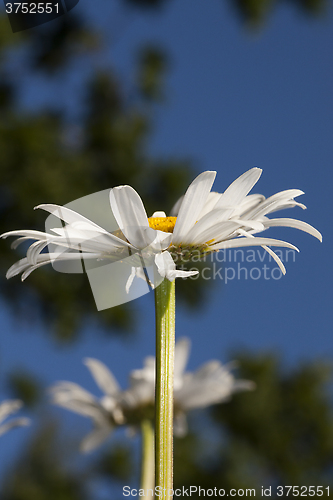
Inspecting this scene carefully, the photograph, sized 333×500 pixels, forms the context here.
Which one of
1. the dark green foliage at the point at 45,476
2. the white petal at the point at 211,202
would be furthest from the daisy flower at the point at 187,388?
the dark green foliage at the point at 45,476

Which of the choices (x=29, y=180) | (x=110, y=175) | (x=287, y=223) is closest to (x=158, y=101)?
(x=110, y=175)

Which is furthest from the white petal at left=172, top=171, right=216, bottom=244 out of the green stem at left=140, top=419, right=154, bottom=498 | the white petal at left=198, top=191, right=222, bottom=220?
the green stem at left=140, top=419, right=154, bottom=498

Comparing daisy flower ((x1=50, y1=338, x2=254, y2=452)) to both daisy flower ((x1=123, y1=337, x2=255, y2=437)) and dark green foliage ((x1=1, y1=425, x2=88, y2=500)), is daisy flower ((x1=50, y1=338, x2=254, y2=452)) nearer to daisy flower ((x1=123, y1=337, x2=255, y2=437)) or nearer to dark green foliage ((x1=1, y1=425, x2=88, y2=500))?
daisy flower ((x1=123, y1=337, x2=255, y2=437))

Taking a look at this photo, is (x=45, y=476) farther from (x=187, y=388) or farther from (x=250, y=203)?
(x=250, y=203)

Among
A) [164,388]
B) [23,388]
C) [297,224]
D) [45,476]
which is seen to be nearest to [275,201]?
[297,224]

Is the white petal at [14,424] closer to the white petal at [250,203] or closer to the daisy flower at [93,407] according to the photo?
the daisy flower at [93,407]

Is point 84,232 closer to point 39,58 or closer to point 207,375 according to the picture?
point 207,375
